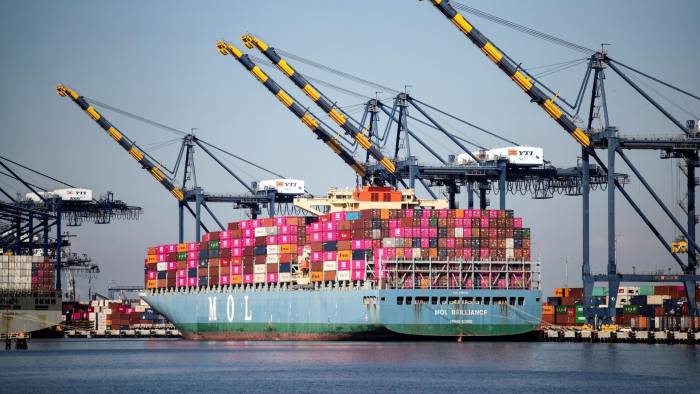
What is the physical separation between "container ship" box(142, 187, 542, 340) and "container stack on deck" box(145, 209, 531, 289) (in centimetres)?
8

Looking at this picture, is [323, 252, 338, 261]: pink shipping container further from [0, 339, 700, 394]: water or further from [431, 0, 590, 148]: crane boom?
[431, 0, 590, 148]: crane boom

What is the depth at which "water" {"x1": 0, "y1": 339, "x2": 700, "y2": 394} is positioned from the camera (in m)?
74.3

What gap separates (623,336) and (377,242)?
21506 millimetres

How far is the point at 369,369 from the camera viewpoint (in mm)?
84188

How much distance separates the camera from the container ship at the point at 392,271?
107000mm

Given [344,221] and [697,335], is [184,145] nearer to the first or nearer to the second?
[344,221]

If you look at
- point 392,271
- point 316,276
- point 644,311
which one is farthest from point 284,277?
point 644,311

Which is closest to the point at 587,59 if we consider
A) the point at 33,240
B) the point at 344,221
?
the point at 344,221

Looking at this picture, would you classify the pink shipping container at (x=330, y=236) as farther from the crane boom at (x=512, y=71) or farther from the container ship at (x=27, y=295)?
the container ship at (x=27, y=295)

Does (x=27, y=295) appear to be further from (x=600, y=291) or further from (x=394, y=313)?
(x=600, y=291)

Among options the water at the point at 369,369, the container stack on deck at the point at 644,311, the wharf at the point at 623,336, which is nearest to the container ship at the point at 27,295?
the water at the point at 369,369

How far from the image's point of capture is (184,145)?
14912 centimetres

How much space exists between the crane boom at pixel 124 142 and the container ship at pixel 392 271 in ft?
93.4

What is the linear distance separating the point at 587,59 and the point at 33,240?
278ft
